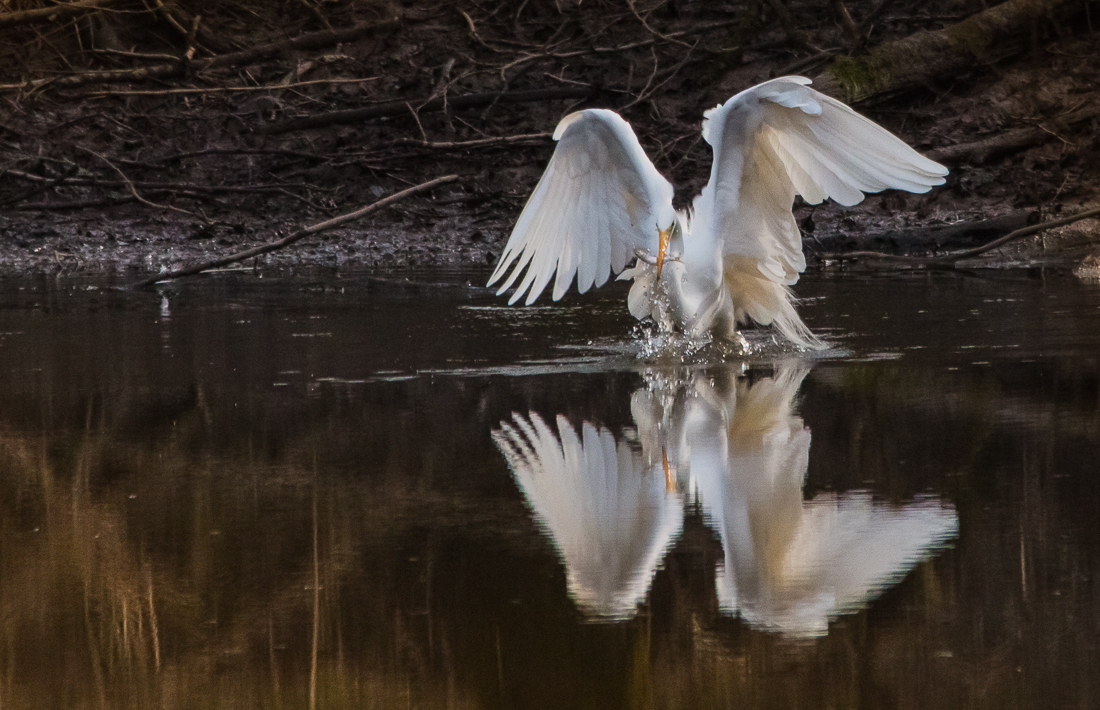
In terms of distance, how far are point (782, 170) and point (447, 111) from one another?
6440mm

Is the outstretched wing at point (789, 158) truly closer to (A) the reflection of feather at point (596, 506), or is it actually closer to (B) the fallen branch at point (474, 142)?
(A) the reflection of feather at point (596, 506)

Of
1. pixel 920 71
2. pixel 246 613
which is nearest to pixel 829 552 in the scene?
pixel 246 613

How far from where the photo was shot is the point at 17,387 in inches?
209

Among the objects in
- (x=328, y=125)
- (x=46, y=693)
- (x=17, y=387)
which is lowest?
(x=46, y=693)

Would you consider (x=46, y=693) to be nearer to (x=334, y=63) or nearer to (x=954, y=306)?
(x=954, y=306)

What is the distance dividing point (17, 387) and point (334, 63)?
8242 millimetres

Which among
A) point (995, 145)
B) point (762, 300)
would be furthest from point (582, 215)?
point (995, 145)

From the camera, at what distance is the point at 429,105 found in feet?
39.3

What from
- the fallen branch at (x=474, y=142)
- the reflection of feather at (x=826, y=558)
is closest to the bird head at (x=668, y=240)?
the reflection of feather at (x=826, y=558)

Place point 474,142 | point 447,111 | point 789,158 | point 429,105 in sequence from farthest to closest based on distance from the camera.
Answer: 1. point 429,105
2. point 447,111
3. point 474,142
4. point 789,158

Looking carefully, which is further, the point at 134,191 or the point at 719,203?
the point at 134,191

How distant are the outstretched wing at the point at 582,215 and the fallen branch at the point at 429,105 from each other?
16.9 feet

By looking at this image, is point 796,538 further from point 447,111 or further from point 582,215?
point 447,111

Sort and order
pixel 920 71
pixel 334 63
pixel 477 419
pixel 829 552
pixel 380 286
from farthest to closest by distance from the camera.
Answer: pixel 334 63 → pixel 920 71 → pixel 380 286 → pixel 477 419 → pixel 829 552
